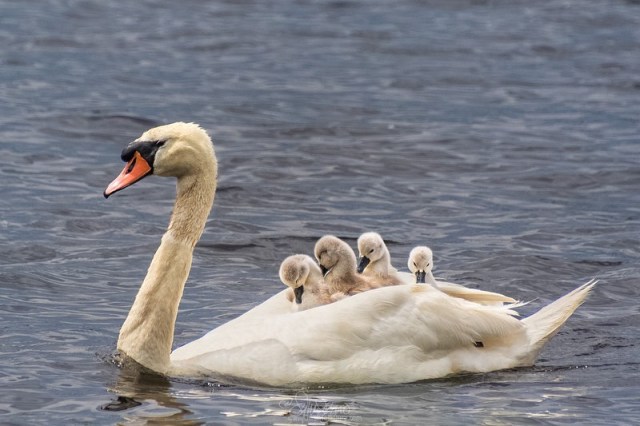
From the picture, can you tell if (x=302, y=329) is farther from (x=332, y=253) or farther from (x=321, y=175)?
(x=321, y=175)

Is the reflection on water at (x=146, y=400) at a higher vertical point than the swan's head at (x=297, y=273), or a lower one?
lower

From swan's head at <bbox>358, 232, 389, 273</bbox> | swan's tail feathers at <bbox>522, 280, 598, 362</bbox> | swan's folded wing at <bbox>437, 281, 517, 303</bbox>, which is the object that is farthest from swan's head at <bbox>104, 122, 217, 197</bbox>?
swan's tail feathers at <bbox>522, 280, 598, 362</bbox>

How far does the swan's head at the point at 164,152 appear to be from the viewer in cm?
1027

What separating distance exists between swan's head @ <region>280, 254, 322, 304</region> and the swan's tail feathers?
1.41 meters

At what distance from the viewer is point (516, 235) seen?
14516 millimetres

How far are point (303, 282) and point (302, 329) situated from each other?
2.43ft

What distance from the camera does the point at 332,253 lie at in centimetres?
1095

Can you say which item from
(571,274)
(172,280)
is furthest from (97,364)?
(571,274)

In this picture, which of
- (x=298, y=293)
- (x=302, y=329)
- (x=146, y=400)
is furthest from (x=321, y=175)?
(x=146, y=400)

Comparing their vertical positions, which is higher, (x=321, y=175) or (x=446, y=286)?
(x=321, y=175)

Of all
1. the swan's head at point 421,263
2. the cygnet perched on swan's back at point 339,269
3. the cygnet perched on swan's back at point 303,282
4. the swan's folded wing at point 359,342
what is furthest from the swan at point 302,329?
the swan's head at point 421,263

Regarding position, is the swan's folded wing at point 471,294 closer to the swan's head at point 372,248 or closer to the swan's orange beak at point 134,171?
the swan's head at point 372,248

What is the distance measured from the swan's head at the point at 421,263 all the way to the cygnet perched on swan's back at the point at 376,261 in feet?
0.81

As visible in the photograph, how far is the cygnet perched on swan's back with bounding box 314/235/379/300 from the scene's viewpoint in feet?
35.9
